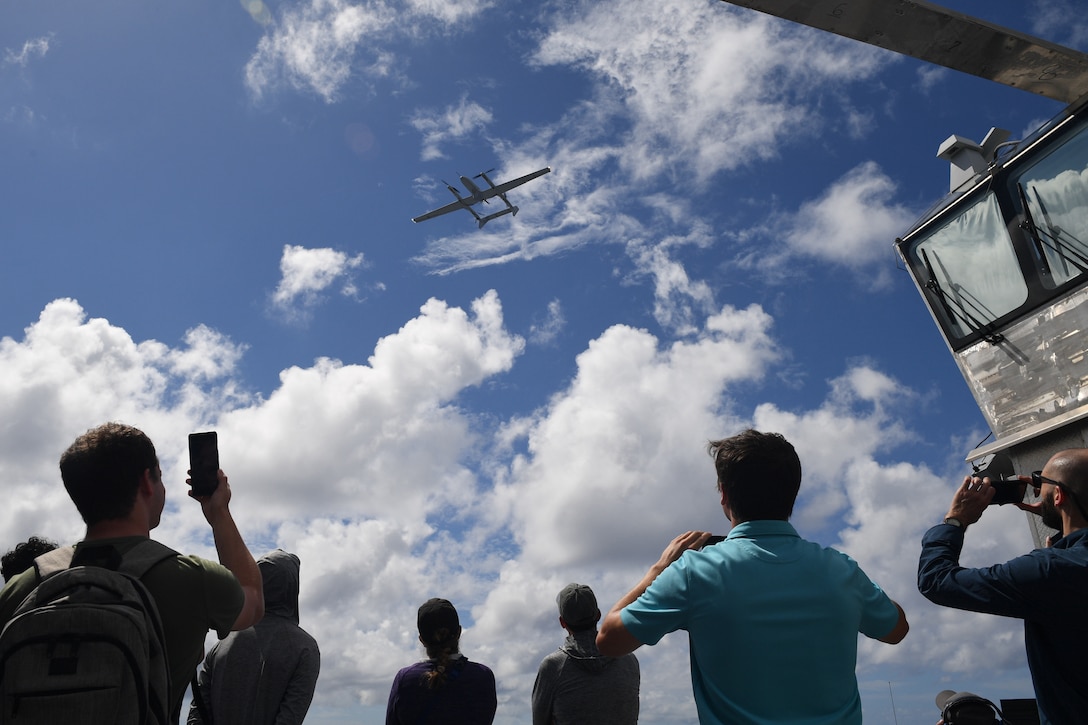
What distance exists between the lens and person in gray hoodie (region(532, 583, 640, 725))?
4992 mm

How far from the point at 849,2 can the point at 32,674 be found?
6.97 m

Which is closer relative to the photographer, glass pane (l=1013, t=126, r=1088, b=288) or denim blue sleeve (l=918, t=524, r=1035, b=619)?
denim blue sleeve (l=918, t=524, r=1035, b=619)

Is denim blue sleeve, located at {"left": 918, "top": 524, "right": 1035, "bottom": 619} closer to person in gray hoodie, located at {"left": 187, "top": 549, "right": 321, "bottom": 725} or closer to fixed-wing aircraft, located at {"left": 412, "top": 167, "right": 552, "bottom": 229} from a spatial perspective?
person in gray hoodie, located at {"left": 187, "top": 549, "right": 321, "bottom": 725}

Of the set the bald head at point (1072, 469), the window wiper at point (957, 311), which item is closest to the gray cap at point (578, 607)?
the bald head at point (1072, 469)

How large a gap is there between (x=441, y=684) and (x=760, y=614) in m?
2.43

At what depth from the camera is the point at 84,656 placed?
2.41 m

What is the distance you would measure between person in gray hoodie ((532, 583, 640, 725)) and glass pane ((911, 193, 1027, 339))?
4.72 metres

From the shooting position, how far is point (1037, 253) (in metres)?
6.79

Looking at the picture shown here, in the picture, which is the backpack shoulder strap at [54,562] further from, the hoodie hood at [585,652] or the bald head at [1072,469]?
the bald head at [1072,469]

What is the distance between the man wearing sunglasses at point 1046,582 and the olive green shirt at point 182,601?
2.75m

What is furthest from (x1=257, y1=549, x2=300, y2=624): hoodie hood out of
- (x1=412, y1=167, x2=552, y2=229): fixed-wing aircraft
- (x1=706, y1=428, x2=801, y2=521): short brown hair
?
(x1=412, y1=167, x2=552, y2=229): fixed-wing aircraft

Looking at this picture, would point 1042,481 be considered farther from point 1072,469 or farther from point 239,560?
point 239,560

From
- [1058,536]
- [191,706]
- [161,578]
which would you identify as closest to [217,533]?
[161,578]

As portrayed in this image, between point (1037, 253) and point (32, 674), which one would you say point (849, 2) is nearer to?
point (1037, 253)
